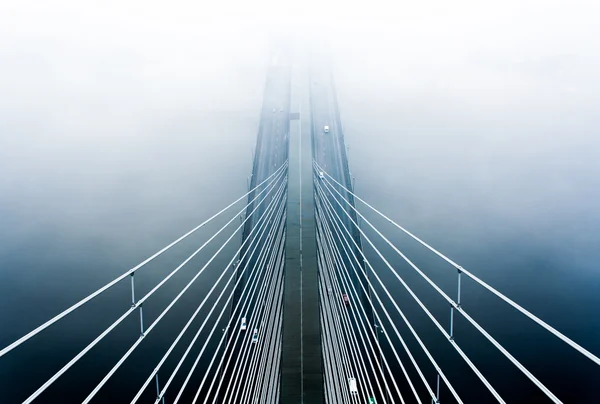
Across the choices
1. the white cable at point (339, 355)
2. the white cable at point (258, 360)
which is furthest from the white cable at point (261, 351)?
the white cable at point (339, 355)

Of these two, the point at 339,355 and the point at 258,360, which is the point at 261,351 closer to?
the point at 258,360

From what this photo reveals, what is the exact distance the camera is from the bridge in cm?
410

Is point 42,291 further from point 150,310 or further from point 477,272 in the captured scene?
point 477,272

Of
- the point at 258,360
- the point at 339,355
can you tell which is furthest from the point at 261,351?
the point at 339,355

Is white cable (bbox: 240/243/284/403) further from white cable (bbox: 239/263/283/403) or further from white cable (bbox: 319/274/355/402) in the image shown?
white cable (bbox: 319/274/355/402)

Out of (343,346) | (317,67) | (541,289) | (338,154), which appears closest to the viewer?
(343,346)

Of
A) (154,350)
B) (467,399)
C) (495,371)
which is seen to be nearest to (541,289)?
(495,371)

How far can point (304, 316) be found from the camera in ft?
17.4

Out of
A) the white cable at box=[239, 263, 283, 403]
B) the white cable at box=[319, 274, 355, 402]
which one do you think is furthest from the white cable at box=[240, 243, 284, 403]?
the white cable at box=[319, 274, 355, 402]

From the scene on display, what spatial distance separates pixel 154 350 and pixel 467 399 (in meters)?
11.8

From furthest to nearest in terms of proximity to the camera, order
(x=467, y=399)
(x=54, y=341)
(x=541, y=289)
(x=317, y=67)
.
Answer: (x=317, y=67)
(x=541, y=289)
(x=54, y=341)
(x=467, y=399)

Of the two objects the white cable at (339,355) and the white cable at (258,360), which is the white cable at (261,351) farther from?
the white cable at (339,355)

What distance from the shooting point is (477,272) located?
23.6 meters

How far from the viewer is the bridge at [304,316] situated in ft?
13.5
